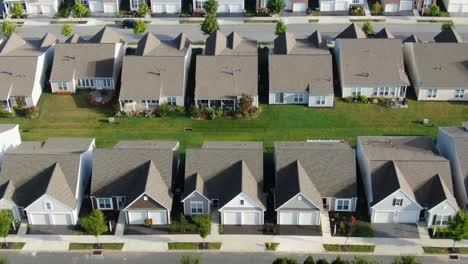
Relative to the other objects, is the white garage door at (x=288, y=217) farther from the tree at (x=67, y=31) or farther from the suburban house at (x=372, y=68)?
the tree at (x=67, y=31)

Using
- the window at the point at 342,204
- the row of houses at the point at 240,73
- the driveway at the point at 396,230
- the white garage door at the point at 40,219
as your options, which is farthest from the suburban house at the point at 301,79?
the white garage door at the point at 40,219

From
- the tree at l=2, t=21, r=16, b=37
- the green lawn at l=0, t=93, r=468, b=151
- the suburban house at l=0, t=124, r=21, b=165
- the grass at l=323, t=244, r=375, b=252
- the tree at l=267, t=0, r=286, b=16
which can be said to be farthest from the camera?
the tree at l=267, t=0, r=286, b=16

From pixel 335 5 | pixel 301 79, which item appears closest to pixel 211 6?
pixel 335 5

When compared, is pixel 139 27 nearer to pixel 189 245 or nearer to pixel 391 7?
pixel 391 7

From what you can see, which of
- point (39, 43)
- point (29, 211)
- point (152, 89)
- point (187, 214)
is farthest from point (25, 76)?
point (187, 214)

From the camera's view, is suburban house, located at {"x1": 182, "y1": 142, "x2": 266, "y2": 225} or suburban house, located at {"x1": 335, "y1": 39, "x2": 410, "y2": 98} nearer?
suburban house, located at {"x1": 182, "y1": 142, "x2": 266, "y2": 225}

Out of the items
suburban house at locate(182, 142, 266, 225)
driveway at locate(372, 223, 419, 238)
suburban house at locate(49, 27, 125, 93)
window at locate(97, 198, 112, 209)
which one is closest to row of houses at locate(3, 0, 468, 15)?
suburban house at locate(49, 27, 125, 93)

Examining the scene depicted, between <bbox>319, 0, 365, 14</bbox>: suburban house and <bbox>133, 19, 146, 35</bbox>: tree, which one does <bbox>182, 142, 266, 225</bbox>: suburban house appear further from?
<bbox>319, 0, 365, 14</bbox>: suburban house
